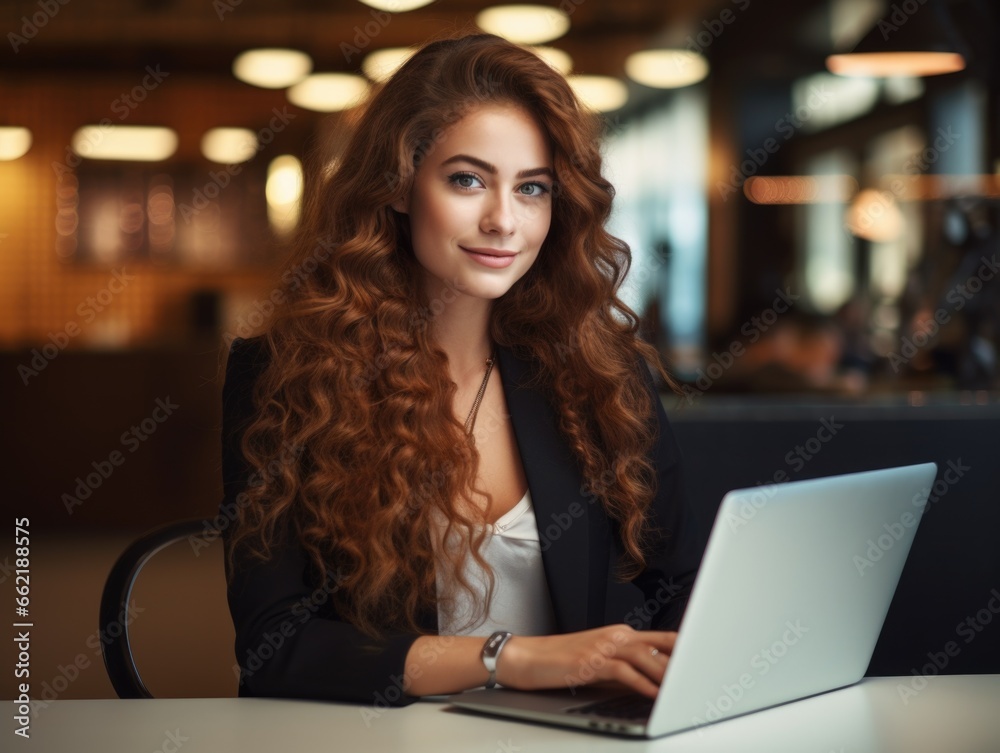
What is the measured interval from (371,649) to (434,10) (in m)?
8.22

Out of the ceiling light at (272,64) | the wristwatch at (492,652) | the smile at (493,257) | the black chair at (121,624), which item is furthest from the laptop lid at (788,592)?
the ceiling light at (272,64)

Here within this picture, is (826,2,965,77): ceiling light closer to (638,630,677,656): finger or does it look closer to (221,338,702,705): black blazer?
(221,338,702,705): black blazer

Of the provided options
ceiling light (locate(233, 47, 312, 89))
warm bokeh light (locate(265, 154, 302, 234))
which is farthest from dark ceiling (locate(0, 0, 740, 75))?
ceiling light (locate(233, 47, 312, 89))

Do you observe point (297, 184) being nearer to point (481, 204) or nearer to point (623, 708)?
point (481, 204)

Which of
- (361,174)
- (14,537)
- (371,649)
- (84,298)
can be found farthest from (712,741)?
(84,298)

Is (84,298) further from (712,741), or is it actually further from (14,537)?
(712,741)

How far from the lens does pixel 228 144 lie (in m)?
9.98

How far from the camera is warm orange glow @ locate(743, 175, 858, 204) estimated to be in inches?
377

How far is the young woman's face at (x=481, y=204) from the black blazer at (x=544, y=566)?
0.79 ft

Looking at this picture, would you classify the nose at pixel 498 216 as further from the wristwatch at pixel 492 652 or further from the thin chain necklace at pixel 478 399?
the wristwatch at pixel 492 652

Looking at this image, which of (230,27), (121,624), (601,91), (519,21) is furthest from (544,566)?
(230,27)

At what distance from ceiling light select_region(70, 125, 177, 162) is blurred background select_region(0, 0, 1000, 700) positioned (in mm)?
19

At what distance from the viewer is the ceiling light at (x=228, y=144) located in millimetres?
9898

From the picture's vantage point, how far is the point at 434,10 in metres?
8.95
